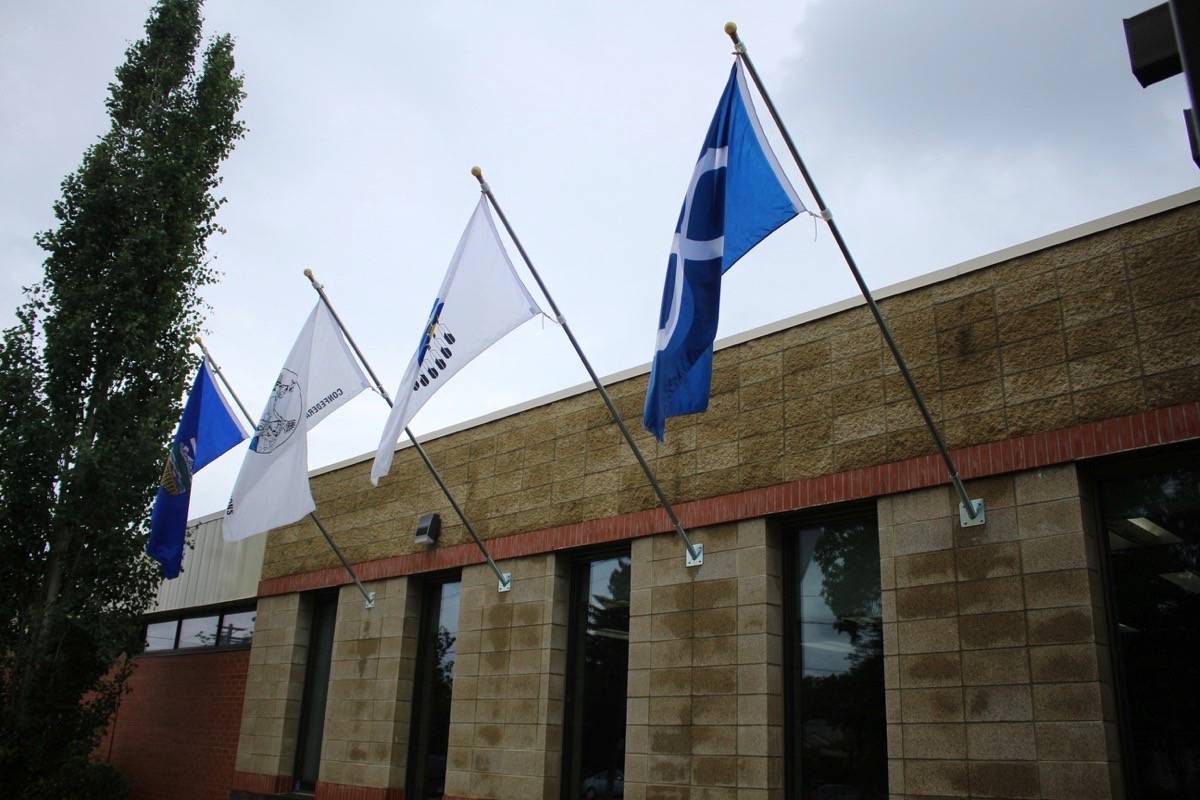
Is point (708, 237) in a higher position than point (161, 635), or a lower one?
higher

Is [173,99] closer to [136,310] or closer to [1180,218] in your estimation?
[136,310]

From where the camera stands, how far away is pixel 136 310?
1667 cm

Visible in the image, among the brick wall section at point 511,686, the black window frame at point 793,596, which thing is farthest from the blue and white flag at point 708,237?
the brick wall section at point 511,686

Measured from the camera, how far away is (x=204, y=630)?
1900cm

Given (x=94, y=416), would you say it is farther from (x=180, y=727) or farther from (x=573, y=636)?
(x=573, y=636)

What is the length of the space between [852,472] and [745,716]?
2499 millimetres

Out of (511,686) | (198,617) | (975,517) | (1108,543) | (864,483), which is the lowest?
(511,686)

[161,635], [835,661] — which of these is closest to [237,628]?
[161,635]

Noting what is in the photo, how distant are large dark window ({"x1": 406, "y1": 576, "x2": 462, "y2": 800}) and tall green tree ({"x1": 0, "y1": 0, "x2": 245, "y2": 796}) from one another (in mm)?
5245

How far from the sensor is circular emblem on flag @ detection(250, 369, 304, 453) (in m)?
12.6

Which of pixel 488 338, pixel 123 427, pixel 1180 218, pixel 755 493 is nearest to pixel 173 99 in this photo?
pixel 123 427

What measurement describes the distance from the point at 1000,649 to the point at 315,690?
10.9 metres

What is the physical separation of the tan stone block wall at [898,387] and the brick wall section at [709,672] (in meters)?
0.79

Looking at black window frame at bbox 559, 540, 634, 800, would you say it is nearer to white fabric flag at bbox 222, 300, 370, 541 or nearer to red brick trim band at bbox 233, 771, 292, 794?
white fabric flag at bbox 222, 300, 370, 541
